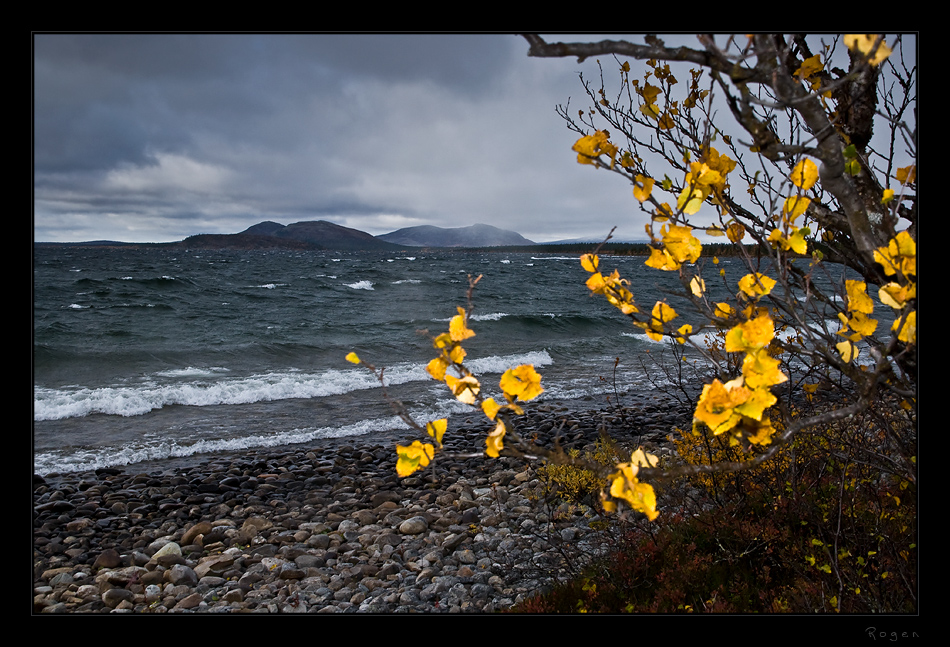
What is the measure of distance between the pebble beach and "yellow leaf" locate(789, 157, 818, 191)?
1.57 metres

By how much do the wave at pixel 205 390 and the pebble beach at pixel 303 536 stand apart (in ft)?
9.78

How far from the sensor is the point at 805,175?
1.23 metres

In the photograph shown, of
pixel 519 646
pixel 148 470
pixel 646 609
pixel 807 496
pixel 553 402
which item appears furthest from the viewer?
pixel 553 402

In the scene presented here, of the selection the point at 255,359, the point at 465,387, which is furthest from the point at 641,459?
the point at 255,359

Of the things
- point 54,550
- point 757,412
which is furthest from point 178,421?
point 757,412

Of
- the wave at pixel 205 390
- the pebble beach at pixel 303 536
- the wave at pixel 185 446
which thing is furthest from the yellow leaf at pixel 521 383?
the wave at pixel 205 390

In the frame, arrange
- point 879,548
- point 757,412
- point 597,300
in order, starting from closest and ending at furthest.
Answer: point 757,412 < point 879,548 < point 597,300

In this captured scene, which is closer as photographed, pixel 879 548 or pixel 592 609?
pixel 879 548

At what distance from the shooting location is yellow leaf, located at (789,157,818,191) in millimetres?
1206

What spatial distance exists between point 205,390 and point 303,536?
279 inches

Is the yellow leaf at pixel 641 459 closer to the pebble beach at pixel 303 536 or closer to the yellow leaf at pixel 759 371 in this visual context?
the yellow leaf at pixel 759 371

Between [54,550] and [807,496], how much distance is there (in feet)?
20.8

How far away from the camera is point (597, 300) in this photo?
2623 centimetres
